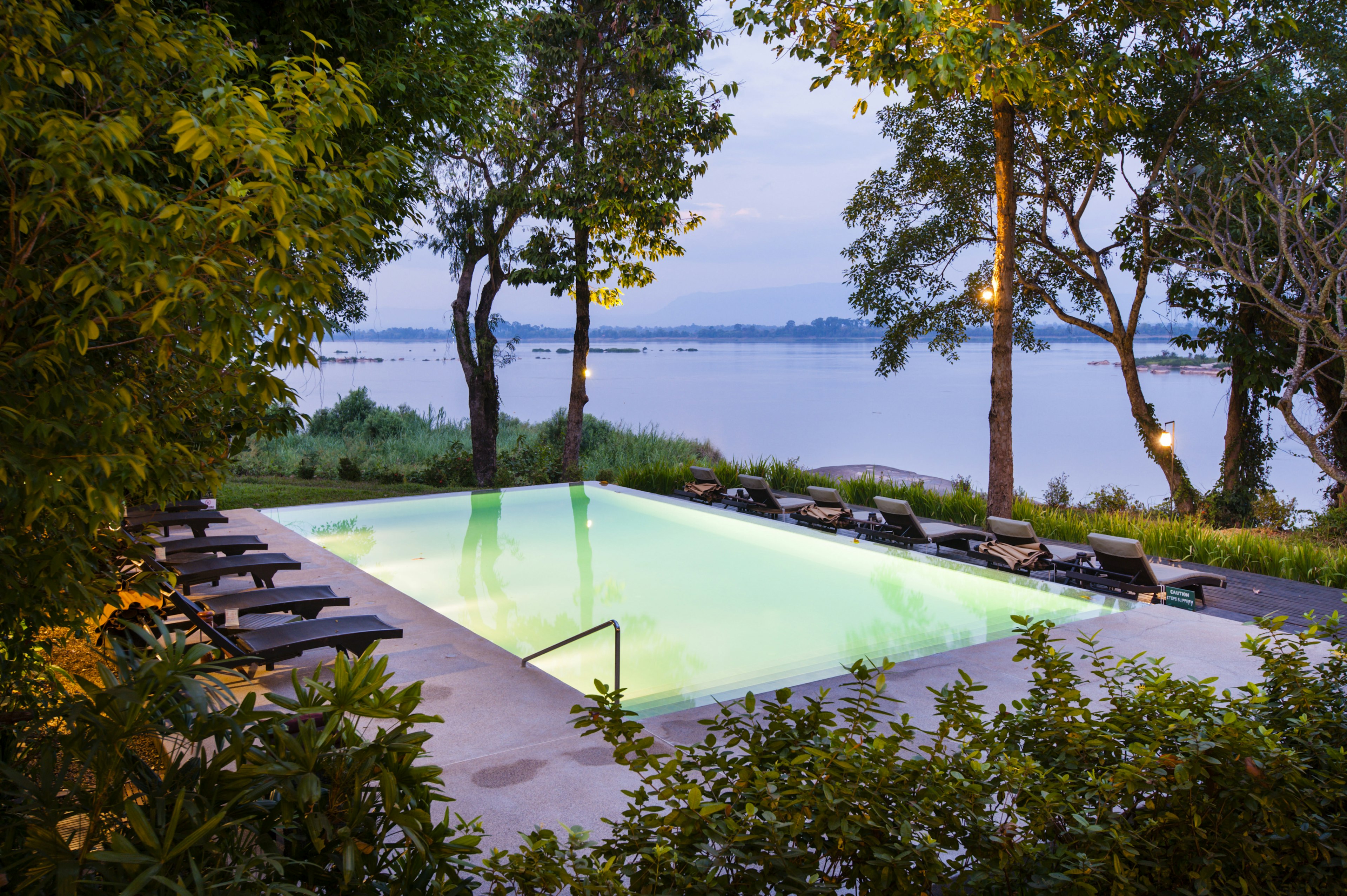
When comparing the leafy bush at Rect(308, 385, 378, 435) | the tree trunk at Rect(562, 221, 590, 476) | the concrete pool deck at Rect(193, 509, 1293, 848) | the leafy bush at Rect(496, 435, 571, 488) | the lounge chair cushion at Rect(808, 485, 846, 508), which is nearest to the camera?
the concrete pool deck at Rect(193, 509, 1293, 848)

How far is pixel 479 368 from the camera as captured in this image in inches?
653

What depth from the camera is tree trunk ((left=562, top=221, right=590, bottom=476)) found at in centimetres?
1534

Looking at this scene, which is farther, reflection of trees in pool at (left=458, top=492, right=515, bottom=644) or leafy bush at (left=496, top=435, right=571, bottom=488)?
leafy bush at (left=496, top=435, right=571, bottom=488)

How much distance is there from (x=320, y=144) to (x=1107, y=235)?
16574mm

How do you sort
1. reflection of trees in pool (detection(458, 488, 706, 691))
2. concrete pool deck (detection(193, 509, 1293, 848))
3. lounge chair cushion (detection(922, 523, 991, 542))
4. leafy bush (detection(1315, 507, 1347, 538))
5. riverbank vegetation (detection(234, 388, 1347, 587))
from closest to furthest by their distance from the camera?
1. concrete pool deck (detection(193, 509, 1293, 848))
2. reflection of trees in pool (detection(458, 488, 706, 691))
3. riverbank vegetation (detection(234, 388, 1347, 587))
4. lounge chair cushion (detection(922, 523, 991, 542))
5. leafy bush (detection(1315, 507, 1347, 538))

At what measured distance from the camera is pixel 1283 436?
15055 millimetres

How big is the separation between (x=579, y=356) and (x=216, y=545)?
9.12m

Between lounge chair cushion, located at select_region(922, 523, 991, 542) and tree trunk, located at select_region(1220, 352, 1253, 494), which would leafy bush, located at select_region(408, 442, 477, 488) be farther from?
tree trunk, located at select_region(1220, 352, 1253, 494)

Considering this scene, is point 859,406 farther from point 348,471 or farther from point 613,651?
point 613,651

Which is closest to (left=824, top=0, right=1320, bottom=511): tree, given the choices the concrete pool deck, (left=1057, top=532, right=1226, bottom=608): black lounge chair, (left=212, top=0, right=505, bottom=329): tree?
(left=1057, top=532, right=1226, bottom=608): black lounge chair

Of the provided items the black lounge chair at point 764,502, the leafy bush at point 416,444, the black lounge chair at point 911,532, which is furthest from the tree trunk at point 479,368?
the black lounge chair at point 911,532

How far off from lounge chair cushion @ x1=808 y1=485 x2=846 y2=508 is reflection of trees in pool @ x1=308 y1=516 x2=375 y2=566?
557 cm

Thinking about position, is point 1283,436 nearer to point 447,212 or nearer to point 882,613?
point 882,613

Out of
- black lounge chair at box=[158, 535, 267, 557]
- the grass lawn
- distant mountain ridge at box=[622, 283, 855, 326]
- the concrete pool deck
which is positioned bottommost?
the concrete pool deck
